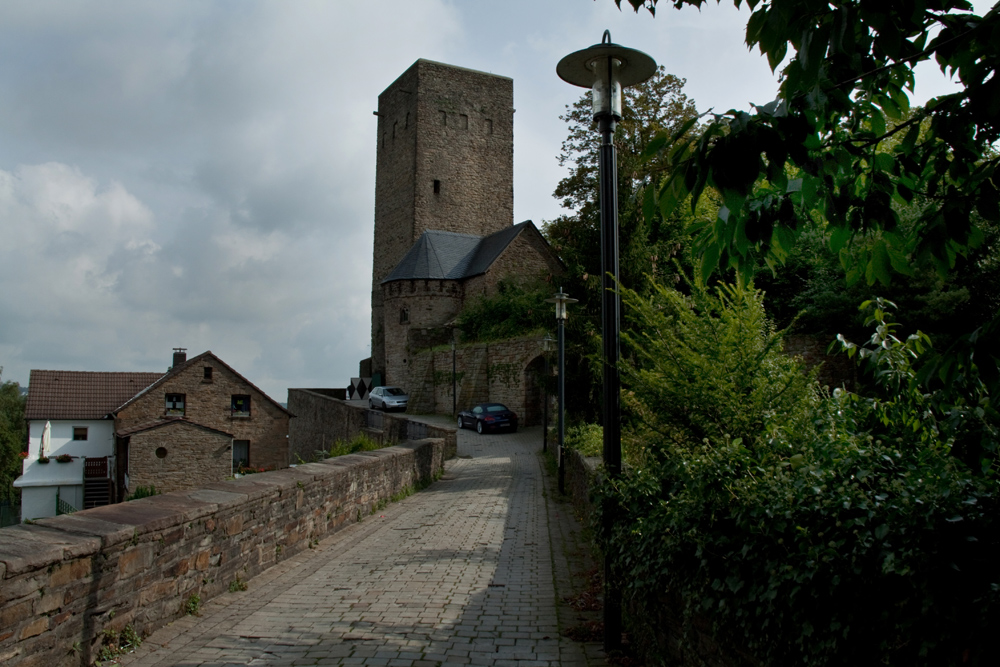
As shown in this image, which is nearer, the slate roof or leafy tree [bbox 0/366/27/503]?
the slate roof

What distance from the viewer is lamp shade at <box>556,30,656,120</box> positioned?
17.3 ft

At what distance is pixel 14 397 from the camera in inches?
2367

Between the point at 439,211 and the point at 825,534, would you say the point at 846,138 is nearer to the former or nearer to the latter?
the point at 825,534

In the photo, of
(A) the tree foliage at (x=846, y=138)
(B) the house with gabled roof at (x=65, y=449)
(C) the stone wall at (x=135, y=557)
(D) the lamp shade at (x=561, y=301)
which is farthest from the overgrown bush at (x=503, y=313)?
(A) the tree foliage at (x=846, y=138)

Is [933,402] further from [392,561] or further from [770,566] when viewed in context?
[392,561]

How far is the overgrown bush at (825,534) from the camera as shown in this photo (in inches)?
95.0

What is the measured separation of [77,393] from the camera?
124 feet

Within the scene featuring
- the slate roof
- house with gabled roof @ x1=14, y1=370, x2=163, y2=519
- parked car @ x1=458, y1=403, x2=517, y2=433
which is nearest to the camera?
parked car @ x1=458, y1=403, x2=517, y2=433

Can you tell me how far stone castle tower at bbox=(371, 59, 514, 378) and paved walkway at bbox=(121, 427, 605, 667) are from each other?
37544 mm

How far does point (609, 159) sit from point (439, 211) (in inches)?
1659

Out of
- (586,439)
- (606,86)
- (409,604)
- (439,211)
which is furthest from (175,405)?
(606,86)

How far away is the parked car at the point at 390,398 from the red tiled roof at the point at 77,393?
1321 cm

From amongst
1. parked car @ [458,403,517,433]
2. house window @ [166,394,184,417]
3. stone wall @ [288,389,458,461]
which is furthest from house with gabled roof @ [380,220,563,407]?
house window @ [166,394,184,417]

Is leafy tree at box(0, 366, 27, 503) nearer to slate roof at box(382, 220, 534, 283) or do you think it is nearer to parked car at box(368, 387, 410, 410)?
parked car at box(368, 387, 410, 410)
